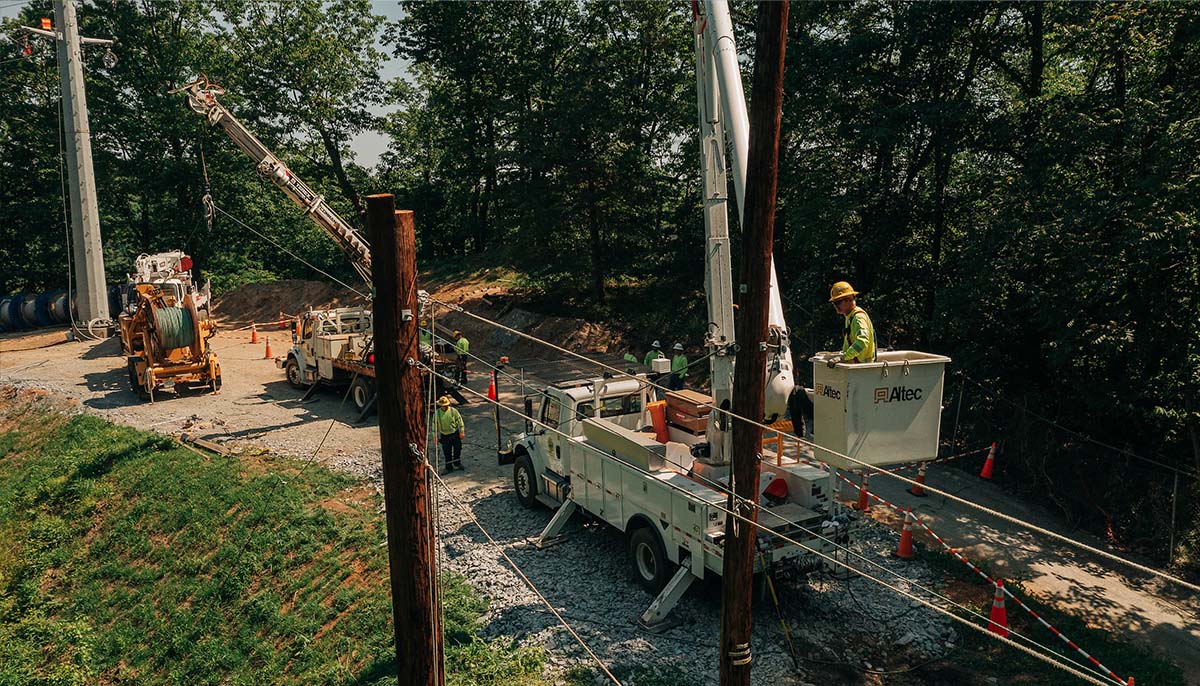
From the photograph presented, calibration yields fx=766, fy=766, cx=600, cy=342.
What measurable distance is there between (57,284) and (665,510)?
142 ft

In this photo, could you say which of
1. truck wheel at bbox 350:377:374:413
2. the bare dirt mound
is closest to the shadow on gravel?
the bare dirt mound

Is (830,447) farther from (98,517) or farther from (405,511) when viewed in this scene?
(98,517)

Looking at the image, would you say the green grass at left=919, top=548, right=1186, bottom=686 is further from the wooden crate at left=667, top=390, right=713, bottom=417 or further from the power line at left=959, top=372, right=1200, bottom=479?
the wooden crate at left=667, top=390, right=713, bottom=417

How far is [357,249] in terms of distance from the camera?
20.8 m

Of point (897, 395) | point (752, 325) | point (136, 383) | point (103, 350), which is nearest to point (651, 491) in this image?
point (897, 395)

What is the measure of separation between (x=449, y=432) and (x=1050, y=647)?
11.0 meters

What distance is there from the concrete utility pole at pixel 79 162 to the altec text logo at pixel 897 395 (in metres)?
34.4

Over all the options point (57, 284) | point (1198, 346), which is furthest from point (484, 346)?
point (57, 284)

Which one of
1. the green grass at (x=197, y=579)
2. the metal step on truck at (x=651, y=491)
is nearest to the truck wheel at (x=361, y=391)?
the green grass at (x=197, y=579)

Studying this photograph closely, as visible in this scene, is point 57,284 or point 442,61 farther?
point 57,284

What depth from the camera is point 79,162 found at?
31453 mm

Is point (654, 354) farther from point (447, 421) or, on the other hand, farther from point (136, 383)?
point (136, 383)

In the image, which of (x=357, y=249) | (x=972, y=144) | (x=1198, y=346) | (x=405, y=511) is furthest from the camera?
(x=357, y=249)

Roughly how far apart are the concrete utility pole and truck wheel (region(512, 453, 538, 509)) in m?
26.4
